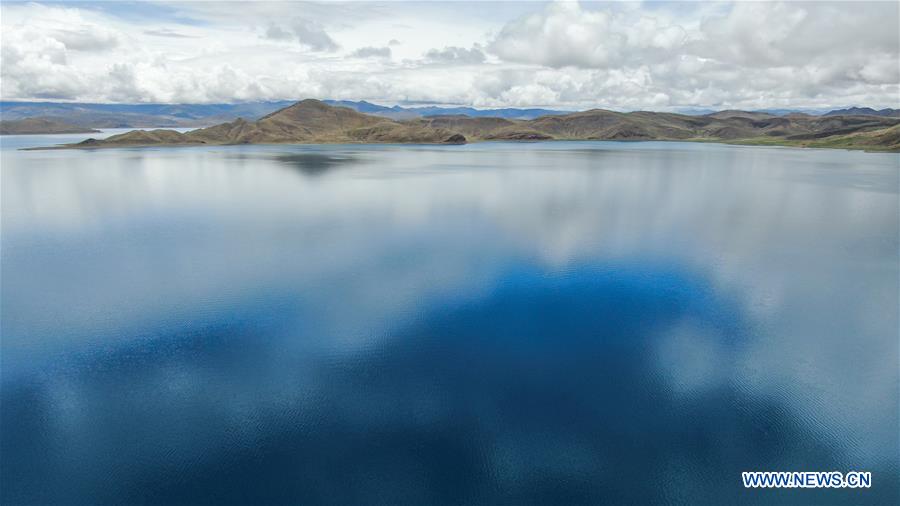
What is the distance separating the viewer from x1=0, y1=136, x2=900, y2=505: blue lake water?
20375 millimetres

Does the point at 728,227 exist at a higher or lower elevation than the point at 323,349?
higher

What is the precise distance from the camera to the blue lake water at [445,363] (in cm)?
2038

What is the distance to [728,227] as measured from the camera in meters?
66.5

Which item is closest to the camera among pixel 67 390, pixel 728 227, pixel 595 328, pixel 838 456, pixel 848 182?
pixel 838 456

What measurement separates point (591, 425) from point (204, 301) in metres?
31.6

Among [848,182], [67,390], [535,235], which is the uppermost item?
[848,182]

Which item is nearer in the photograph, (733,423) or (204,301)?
(733,423)

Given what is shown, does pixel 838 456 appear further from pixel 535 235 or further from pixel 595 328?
pixel 535 235

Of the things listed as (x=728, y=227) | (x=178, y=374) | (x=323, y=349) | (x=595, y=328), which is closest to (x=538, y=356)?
(x=595, y=328)

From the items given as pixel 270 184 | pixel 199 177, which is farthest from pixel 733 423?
pixel 199 177

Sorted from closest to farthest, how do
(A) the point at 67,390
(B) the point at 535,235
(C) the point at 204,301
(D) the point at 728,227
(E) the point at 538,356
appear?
1. (A) the point at 67,390
2. (E) the point at 538,356
3. (C) the point at 204,301
4. (B) the point at 535,235
5. (D) the point at 728,227

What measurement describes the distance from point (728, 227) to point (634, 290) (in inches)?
1383

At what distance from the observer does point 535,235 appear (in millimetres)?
60844

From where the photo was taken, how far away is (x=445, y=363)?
95.0 ft
